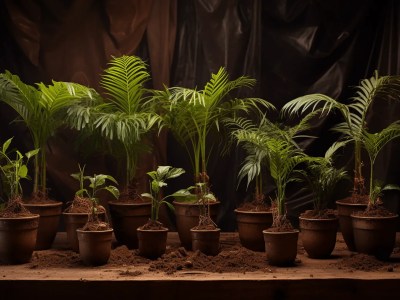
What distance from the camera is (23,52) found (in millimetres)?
4395

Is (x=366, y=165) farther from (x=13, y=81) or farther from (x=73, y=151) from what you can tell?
(x=13, y=81)

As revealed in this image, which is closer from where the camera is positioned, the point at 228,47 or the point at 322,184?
the point at 322,184

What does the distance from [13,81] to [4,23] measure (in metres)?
1.11

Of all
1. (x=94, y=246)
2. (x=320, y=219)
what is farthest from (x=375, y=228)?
(x=94, y=246)

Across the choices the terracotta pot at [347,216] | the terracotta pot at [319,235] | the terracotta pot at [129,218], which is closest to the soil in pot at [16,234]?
the terracotta pot at [129,218]

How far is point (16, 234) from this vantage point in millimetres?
3275

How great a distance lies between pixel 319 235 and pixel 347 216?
356 millimetres

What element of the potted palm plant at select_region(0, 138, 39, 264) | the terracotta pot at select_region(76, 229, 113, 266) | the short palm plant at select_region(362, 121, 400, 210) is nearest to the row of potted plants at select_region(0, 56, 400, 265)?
the short palm plant at select_region(362, 121, 400, 210)

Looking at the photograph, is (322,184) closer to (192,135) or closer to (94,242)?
(192,135)

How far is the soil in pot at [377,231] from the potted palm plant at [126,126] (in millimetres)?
1427
